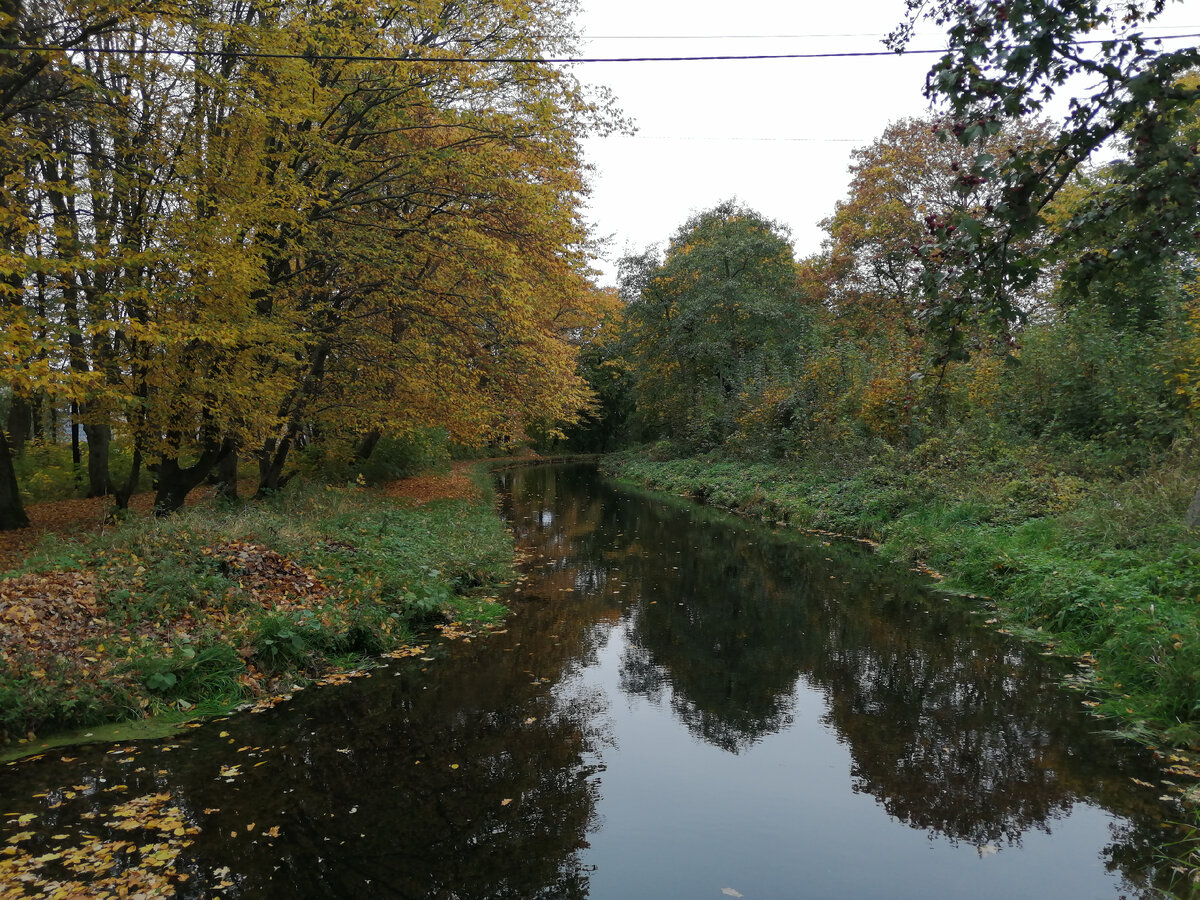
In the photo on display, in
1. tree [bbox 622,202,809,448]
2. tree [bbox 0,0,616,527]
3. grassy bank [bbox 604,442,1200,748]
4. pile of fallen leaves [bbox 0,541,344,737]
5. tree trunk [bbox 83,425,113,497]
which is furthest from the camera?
tree [bbox 622,202,809,448]

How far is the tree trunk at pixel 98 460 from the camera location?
15.4m

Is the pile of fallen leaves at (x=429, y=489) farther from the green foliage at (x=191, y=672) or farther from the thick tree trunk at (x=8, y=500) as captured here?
the green foliage at (x=191, y=672)

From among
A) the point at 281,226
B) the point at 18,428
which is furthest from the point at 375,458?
the point at 281,226

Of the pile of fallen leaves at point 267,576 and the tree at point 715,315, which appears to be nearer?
the pile of fallen leaves at point 267,576

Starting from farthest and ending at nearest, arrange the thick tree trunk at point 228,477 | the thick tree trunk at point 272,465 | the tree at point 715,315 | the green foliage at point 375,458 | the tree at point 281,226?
the tree at point 715,315 → the green foliage at point 375,458 → the thick tree trunk at point 272,465 → the thick tree trunk at point 228,477 → the tree at point 281,226

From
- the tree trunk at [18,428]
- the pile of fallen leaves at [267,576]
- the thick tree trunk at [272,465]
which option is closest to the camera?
the pile of fallen leaves at [267,576]

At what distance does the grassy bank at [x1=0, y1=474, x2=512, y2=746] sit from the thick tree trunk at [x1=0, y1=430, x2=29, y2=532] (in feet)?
14.0

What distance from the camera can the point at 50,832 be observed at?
4113 millimetres

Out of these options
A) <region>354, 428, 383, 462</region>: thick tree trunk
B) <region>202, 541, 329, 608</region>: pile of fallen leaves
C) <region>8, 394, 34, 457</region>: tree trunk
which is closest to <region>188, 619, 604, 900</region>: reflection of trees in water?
<region>202, 541, 329, 608</region>: pile of fallen leaves

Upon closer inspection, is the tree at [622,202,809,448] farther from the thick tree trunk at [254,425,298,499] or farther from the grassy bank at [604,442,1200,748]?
the thick tree trunk at [254,425,298,499]

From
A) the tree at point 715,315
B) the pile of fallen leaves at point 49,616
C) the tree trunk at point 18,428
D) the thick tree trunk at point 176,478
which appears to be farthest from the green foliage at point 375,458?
the tree at point 715,315

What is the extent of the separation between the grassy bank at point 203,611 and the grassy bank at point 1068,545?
6.61m

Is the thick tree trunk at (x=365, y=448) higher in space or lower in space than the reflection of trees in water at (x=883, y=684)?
higher

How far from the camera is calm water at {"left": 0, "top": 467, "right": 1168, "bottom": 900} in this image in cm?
390
